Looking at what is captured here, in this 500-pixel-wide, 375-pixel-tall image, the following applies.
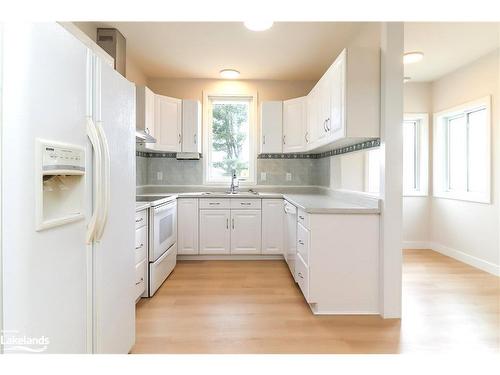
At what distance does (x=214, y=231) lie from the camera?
383cm

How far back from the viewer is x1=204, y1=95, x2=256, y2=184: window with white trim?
4414 millimetres

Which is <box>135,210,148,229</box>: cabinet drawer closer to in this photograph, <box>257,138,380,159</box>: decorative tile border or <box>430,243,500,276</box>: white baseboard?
<box>257,138,380,159</box>: decorative tile border

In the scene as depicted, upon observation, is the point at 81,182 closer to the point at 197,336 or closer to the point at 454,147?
the point at 197,336

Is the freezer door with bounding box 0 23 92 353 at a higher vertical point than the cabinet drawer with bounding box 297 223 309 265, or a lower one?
higher

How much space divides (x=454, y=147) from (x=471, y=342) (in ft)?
10.3

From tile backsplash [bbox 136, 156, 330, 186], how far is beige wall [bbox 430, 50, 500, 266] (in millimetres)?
1852

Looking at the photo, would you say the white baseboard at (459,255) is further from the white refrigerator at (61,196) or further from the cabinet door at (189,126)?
the white refrigerator at (61,196)

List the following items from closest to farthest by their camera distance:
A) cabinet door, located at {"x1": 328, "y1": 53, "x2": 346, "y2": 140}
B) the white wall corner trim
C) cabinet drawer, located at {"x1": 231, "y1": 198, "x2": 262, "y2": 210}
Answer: the white wall corner trim → cabinet door, located at {"x1": 328, "y1": 53, "x2": 346, "y2": 140} → cabinet drawer, located at {"x1": 231, "y1": 198, "x2": 262, "y2": 210}

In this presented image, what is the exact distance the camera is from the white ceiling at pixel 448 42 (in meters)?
2.80

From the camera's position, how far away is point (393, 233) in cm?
223

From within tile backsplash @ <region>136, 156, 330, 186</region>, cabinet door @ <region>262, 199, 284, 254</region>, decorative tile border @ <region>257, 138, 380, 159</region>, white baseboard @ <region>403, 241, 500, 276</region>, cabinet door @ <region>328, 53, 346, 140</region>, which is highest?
cabinet door @ <region>328, 53, 346, 140</region>

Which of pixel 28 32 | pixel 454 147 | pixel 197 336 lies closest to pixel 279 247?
pixel 197 336

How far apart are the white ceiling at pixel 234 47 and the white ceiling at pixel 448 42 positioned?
719mm

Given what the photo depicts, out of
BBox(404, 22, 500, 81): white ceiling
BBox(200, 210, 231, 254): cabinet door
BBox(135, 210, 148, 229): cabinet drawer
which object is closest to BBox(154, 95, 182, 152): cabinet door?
BBox(200, 210, 231, 254): cabinet door
